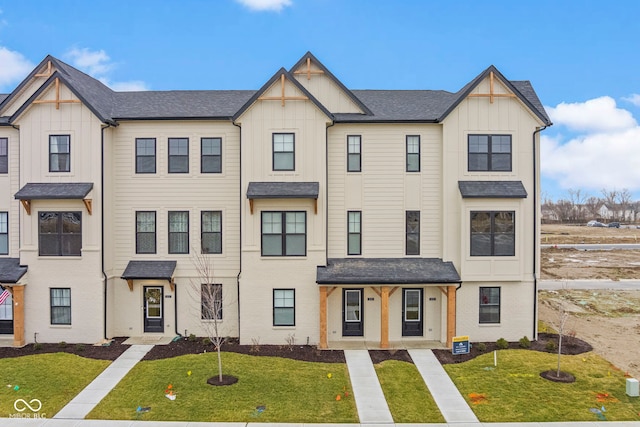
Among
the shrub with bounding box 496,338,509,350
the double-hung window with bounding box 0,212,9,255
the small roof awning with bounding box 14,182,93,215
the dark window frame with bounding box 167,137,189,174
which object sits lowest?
the shrub with bounding box 496,338,509,350

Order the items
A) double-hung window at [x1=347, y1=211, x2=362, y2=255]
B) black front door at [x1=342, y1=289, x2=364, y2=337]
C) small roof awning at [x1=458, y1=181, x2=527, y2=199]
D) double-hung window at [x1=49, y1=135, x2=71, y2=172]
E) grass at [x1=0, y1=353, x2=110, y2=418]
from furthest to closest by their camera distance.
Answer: double-hung window at [x1=347, y1=211, x2=362, y2=255]
black front door at [x1=342, y1=289, x2=364, y2=337]
double-hung window at [x1=49, y1=135, x2=71, y2=172]
small roof awning at [x1=458, y1=181, x2=527, y2=199]
grass at [x1=0, y1=353, x2=110, y2=418]

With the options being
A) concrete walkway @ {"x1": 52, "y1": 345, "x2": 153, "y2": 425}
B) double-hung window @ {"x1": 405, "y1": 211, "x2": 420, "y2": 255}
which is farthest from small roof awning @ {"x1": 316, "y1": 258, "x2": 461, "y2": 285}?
concrete walkway @ {"x1": 52, "y1": 345, "x2": 153, "y2": 425}

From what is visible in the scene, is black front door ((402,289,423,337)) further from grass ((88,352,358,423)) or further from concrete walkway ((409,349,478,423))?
grass ((88,352,358,423))

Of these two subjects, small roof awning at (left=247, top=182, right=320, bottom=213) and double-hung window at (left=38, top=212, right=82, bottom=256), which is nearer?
small roof awning at (left=247, top=182, right=320, bottom=213)

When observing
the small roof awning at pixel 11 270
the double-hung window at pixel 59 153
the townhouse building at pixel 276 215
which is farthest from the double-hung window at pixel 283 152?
the small roof awning at pixel 11 270

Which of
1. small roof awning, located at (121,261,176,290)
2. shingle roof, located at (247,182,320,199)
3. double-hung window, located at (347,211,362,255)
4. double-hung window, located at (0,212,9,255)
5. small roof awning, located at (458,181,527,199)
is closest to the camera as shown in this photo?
shingle roof, located at (247,182,320,199)

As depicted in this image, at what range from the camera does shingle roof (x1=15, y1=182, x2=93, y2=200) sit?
18.3 meters

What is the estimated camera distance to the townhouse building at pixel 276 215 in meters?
18.9

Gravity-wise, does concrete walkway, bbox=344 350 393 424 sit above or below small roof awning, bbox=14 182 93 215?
below

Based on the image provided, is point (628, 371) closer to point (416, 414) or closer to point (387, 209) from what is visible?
point (416, 414)

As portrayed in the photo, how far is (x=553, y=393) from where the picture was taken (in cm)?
1406

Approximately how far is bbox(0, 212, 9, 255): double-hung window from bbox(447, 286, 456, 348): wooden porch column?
18323 mm

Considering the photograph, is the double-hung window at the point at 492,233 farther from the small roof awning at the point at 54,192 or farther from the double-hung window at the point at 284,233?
the small roof awning at the point at 54,192

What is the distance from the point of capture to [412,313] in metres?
19.7
